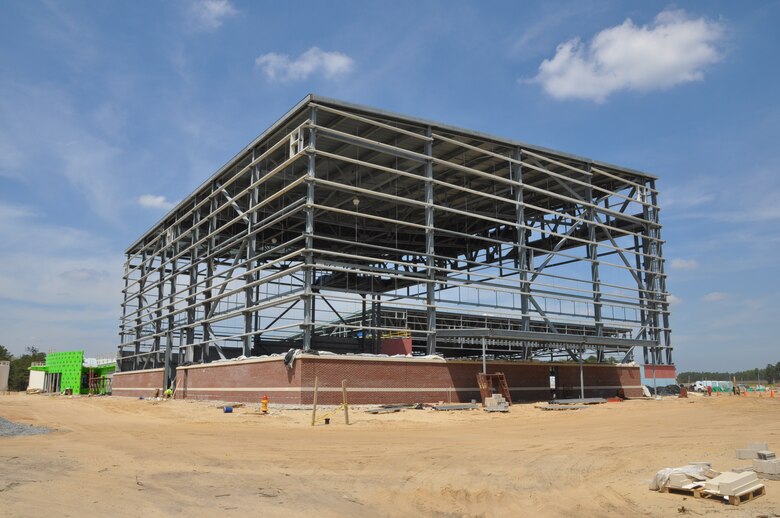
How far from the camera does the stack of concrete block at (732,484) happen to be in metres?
10.1

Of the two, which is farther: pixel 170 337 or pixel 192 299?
pixel 170 337

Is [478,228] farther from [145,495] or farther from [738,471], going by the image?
[145,495]

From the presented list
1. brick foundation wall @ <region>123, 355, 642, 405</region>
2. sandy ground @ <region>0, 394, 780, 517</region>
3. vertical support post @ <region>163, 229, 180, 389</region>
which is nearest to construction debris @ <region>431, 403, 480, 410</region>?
brick foundation wall @ <region>123, 355, 642, 405</region>

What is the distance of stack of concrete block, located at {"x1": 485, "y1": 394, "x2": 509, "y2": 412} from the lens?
2996cm

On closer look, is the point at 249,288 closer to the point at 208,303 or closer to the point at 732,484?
the point at 208,303

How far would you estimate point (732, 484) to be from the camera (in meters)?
10.2

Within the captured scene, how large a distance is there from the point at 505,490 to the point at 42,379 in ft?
259

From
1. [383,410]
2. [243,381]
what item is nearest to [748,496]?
[383,410]

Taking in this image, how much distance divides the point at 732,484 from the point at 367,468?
22.3ft

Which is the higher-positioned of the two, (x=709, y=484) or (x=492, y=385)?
(x=492, y=385)

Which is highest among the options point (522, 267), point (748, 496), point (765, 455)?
point (522, 267)

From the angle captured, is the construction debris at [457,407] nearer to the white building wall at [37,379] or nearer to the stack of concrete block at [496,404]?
the stack of concrete block at [496,404]

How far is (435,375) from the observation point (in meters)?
33.0

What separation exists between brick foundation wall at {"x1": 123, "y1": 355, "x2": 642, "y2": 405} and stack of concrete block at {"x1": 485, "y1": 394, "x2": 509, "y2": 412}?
3187mm
